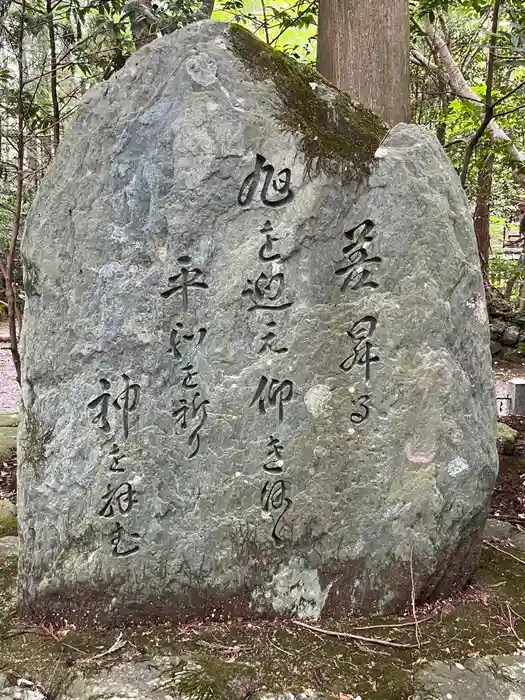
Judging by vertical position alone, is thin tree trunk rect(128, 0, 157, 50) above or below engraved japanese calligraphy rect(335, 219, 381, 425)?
above

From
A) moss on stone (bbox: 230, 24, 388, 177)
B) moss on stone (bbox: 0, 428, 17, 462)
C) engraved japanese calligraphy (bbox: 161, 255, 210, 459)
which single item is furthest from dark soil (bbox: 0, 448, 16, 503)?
moss on stone (bbox: 230, 24, 388, 177)

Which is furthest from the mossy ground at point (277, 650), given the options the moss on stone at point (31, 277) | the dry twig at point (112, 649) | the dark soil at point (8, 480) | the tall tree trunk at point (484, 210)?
the tall tree trunk at point (484, 210)

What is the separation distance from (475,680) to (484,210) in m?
10.1

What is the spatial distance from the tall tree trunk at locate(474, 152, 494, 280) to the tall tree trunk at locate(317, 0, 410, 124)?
532 centimetres

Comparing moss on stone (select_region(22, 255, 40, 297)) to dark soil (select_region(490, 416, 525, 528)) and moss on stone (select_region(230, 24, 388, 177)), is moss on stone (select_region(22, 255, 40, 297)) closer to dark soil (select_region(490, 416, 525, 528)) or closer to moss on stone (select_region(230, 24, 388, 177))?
moss on stone (select_region(230, 24, 388, 177))

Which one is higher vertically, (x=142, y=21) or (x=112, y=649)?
(x=142, y=21)

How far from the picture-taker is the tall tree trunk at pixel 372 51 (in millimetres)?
3500

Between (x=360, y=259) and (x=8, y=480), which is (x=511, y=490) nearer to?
(x=360, y=259)

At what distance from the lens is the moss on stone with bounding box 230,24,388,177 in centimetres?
250

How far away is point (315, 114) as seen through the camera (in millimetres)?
2572

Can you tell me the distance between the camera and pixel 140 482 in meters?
2.51

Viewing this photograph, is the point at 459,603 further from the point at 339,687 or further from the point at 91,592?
the point at 91,592

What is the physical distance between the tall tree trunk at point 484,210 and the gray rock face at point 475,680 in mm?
7400

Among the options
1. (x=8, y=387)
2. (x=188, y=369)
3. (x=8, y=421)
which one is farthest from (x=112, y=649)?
(x=8, y=387)
